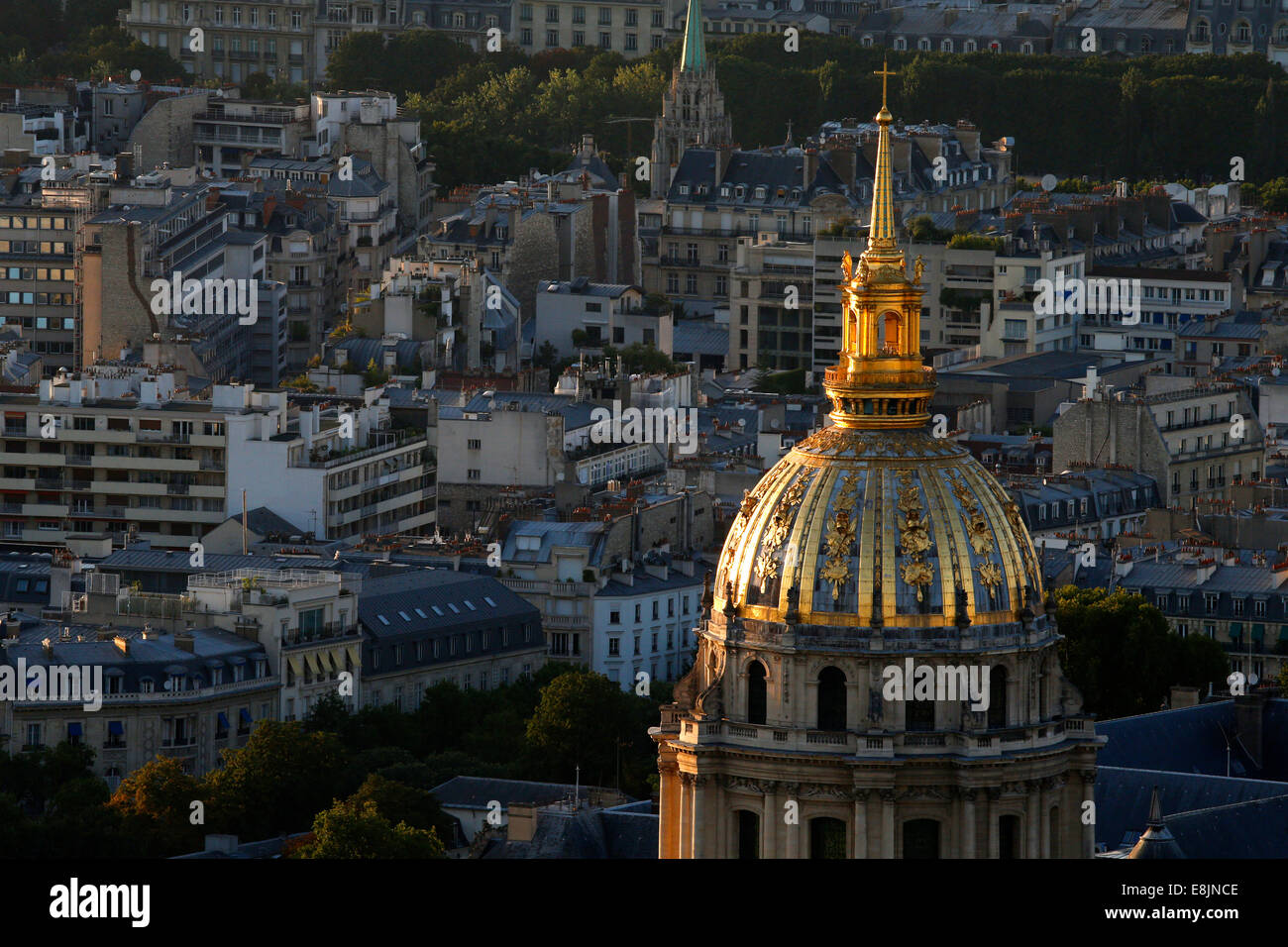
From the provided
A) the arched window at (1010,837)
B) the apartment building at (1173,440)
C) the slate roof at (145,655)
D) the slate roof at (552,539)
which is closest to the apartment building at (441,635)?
the slate roof at (552,539)

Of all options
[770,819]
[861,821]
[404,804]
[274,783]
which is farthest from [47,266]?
[861,821]

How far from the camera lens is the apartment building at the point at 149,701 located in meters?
109

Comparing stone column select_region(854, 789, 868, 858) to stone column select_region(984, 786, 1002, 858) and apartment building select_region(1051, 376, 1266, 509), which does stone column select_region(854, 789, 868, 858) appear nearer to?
stone column select_region(984, 786, 1002, 858)

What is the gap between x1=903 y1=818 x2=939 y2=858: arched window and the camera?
7731 cm

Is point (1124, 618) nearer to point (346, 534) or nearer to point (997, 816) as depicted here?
point (346, 534)

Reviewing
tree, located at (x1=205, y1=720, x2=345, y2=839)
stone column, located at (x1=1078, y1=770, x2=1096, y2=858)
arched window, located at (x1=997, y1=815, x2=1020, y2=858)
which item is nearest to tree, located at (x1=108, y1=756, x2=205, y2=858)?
tree, located at (x1=205, y1=720, x2=345, y2=839)

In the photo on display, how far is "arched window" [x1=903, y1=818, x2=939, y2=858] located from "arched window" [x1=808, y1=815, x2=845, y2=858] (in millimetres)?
897

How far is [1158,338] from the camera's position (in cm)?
18400

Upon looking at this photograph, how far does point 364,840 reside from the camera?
9350cm

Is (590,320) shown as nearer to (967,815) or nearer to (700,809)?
(700,809)

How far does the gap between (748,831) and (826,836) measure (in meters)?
1.10
